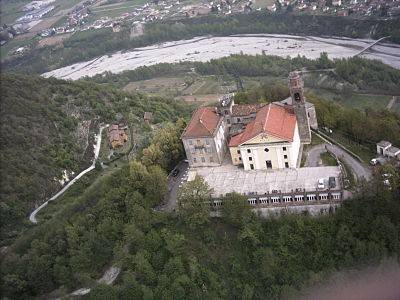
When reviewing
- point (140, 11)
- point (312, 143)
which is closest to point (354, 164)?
point (312, 143)

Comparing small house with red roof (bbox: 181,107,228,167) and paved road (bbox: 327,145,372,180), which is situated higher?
small house with red roof (bbox: 181,107,228,167)

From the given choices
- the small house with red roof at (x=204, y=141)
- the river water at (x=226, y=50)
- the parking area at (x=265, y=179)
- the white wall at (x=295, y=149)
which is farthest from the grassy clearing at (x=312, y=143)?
the river water at (x=226, y=50)

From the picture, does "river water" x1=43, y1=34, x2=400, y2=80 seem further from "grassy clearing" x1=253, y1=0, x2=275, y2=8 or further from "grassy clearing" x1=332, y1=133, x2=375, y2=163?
"grassy clearing" x1=332, y1=133, x2=375, y2=163

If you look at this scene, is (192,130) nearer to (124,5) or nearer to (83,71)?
(83,71)

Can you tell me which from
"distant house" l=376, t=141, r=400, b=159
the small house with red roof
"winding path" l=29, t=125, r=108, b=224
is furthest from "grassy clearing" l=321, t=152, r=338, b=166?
"winding path" l=29, t=125, r=108, b=224

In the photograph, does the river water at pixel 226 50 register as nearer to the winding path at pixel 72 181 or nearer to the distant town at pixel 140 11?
the distant town at pixel 140 11

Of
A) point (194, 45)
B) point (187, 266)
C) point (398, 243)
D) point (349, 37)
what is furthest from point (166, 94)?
point (398, 243)

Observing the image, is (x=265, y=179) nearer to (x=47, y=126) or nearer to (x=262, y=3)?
(x=47, y=126)
